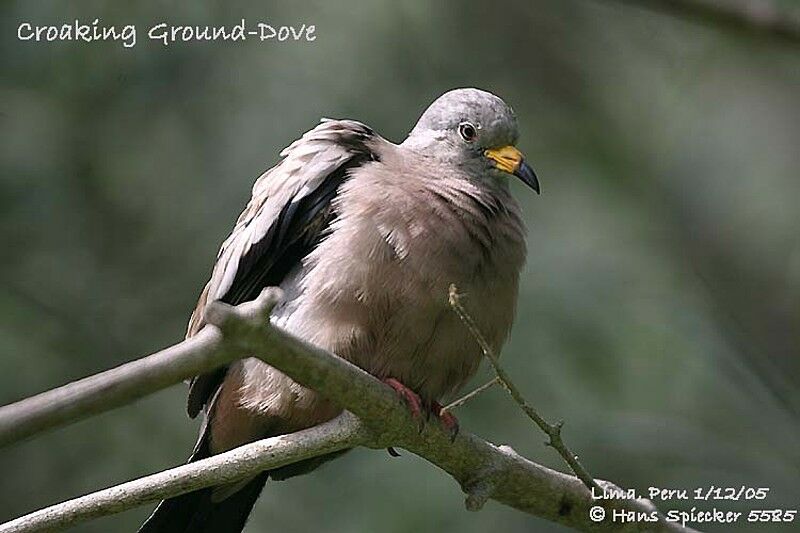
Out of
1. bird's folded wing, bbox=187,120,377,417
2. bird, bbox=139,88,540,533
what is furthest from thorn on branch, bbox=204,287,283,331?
bird's folded wing, bbox=187,120,377,417

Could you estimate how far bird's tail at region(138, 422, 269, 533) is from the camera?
4.01 m

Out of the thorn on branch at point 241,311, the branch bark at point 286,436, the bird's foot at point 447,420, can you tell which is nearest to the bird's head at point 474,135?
the bird's foot at point 447,420

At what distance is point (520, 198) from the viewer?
270 inches

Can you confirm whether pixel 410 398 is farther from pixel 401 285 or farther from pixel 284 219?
pixel 284 219

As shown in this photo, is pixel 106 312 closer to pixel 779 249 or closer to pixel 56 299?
pixel 56 299

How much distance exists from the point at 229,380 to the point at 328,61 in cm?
304

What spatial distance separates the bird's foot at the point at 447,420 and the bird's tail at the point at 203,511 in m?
0.78

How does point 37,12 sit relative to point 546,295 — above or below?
above

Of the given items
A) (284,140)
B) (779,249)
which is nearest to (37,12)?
(284,140)

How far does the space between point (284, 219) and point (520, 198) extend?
311 centimetres

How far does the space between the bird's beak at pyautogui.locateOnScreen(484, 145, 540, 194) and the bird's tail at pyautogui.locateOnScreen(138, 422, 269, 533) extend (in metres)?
1.30

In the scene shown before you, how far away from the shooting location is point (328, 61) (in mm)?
6707

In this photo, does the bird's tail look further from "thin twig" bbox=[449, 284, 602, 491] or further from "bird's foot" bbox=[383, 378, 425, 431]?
"thin twig" bbox=[449, 284, 602, 491]

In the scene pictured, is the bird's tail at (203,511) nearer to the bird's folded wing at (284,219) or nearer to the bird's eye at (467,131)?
the bird's folded wing at (284,219)
